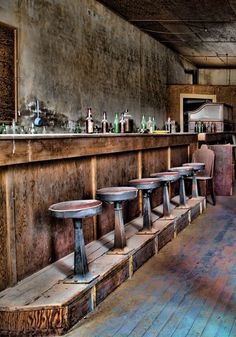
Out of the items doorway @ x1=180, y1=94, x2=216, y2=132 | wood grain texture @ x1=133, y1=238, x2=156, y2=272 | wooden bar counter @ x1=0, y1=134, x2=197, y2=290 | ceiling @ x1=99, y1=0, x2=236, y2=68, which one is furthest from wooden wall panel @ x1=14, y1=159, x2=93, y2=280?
doorway @ x1=180, y1=94, x2=216, y2=132

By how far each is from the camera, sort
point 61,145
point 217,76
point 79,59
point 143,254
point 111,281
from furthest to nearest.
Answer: point 217,76
point 79,59
point 143,254
point 61,145
point 111,281

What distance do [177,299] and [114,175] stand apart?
5.66 feet

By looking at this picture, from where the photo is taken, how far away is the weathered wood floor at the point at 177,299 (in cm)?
247

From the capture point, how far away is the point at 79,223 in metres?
2.76

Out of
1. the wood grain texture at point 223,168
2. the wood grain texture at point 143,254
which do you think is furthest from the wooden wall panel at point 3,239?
the wood grain texture at point 223,168

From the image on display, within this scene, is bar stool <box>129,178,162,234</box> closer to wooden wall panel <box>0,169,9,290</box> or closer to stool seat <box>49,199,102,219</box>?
stool seat <box>49,199,102,219</box>

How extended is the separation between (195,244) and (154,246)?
603mm

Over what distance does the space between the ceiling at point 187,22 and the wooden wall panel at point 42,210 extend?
5.17 meters

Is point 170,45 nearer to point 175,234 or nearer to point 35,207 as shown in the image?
point 175,234

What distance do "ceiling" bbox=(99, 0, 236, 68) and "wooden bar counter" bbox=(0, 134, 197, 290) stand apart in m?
4.28

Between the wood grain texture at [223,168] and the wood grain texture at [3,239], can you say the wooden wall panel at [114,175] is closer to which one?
the wood grain texture at [3,239]

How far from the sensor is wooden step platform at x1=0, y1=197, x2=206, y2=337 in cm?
238

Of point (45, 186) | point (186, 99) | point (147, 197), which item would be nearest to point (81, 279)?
point (45, 186)

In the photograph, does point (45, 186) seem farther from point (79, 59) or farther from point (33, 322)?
point (79, 59)
